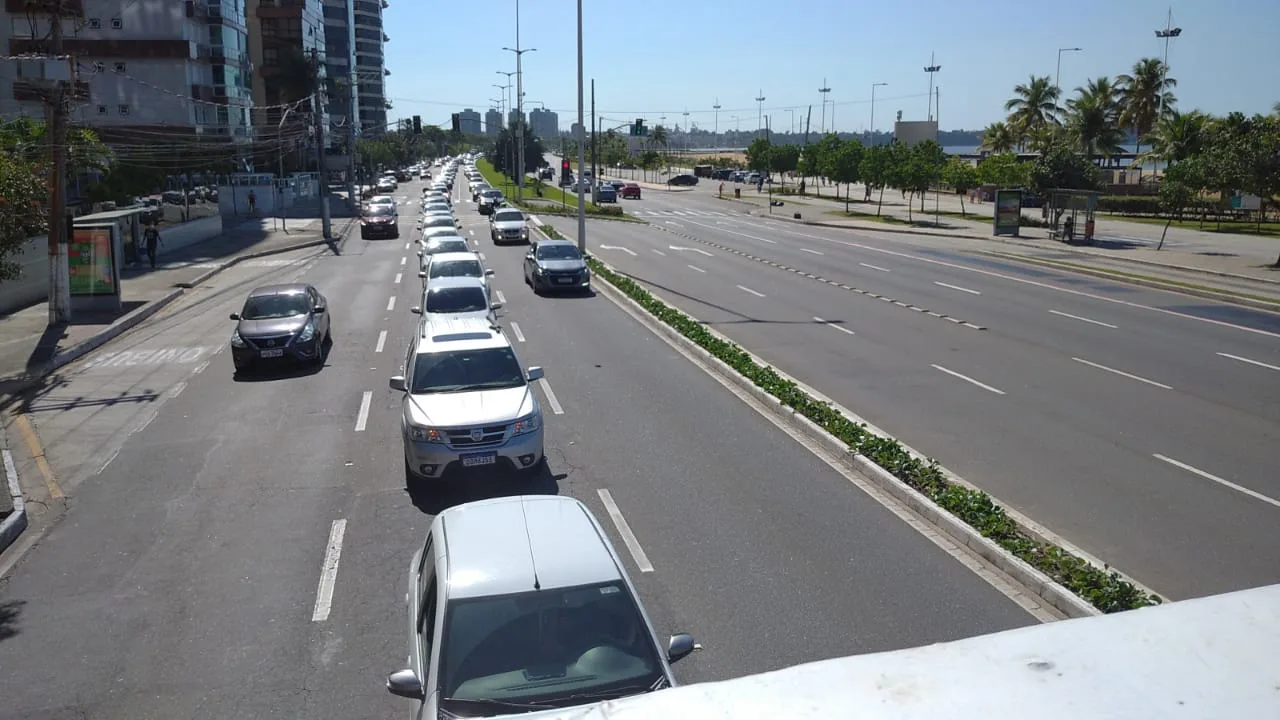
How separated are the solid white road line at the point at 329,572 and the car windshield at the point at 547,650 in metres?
3.38

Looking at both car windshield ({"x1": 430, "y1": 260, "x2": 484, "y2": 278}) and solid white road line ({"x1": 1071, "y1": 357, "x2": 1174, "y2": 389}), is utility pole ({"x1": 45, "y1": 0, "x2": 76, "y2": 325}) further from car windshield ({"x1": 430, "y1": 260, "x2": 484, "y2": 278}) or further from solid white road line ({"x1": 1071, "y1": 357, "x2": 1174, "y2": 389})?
solid white road line ({"x1": 1071, "y1": 357, "x2": 1174, "y2": 389})

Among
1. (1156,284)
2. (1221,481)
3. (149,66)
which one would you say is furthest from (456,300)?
(149,66)

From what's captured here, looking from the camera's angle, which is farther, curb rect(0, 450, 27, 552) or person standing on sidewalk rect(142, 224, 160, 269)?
person standing on sidewalk rect(142, 224, 160, 269)

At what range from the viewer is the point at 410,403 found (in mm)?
12523

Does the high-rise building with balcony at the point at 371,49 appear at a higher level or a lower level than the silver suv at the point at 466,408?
higher

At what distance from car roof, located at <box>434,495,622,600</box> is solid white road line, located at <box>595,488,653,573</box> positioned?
2.56 meters

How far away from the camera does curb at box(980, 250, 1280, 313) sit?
92.5ft

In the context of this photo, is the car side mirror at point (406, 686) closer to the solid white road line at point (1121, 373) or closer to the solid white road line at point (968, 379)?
the solid white road line at point (968, 379)

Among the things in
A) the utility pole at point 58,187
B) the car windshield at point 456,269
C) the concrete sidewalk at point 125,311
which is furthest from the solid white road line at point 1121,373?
the utility pole at point 58,187

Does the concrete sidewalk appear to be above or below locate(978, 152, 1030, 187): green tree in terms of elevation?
below

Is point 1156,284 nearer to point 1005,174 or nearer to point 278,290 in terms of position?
point 278,290

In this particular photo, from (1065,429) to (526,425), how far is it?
8173 millimetres

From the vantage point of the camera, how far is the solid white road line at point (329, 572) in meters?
9.02

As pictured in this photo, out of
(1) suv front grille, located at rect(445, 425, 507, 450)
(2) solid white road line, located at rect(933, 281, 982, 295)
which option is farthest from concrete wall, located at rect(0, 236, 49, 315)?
(2) solid white road line, located at rect(933, 281, 982, 295)
